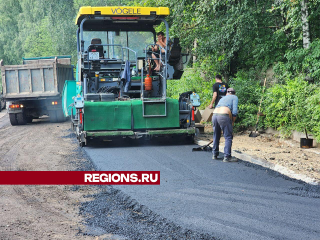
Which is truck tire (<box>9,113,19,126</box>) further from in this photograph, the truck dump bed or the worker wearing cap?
the worker wearing cap

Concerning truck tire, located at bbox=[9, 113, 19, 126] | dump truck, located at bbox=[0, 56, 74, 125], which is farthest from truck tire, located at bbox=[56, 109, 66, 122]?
truck tire, located at bbox=[9, 113, 19, 126]

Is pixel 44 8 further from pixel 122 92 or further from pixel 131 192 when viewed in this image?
pixel 131 192

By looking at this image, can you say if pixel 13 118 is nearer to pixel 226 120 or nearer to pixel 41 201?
pixel 226 120

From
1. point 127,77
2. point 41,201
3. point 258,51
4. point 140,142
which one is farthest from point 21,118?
point 41,201

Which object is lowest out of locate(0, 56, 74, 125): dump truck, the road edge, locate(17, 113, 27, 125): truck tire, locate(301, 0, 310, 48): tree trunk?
locate(17, 113, 27, 125): truck tire

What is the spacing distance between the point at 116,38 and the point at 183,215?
23.6 ft

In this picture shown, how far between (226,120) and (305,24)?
4.55 metres

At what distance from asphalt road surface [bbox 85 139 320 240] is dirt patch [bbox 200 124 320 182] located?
0.54 metres

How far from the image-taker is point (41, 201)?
5422mm

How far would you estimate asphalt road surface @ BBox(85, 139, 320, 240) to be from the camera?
4.24m

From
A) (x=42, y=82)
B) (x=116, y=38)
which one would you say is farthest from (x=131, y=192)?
(x=42, y=82)

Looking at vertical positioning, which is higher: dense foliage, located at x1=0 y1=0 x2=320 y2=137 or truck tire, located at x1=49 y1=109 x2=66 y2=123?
dense foliage, located at x1=0 y1=0 x2=320 y2=137

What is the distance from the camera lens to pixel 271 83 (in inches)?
481

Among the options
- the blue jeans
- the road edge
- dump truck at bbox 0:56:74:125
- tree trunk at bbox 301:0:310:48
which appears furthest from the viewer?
dump truck at bbox 0:56:74:125
